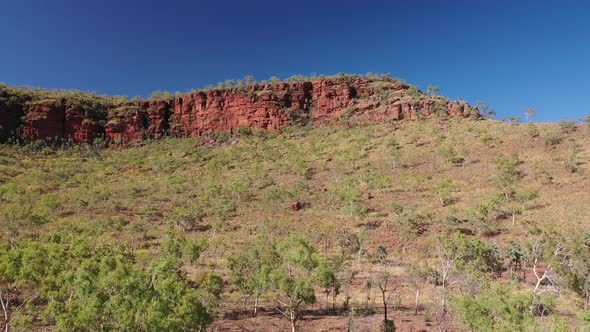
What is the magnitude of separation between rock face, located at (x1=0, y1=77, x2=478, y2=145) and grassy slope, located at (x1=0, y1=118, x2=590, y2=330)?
30.7 feet

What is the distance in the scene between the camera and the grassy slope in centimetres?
4620

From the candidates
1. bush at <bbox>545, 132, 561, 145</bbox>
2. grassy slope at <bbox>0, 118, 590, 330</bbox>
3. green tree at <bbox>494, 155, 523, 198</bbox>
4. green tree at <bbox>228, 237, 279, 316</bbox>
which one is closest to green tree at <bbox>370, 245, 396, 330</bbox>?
grassy slope at <bbox>0, 118, 590, 330</bbox>

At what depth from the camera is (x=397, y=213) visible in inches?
2089

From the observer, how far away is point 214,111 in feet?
385

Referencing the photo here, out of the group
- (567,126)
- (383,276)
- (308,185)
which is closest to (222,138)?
(308,185)

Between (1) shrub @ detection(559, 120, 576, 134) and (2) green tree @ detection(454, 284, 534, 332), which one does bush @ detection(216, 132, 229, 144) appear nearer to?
(1) shrub @ detection(559, 120, 576, 134)

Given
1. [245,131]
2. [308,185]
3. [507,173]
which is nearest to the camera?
[507,173]

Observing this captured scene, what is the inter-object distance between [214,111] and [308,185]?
5944cm

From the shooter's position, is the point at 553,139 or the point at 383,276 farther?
the point at 553,139

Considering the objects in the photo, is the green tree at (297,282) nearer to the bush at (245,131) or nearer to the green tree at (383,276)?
the green tree at (383,276)

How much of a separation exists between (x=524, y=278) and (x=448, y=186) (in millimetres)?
26077

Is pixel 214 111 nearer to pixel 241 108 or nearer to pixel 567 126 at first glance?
pixel 241 108

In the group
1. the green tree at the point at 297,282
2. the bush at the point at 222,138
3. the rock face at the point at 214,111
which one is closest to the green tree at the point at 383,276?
the green tree at the point at 297,282

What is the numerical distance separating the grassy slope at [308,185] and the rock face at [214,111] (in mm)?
9372
